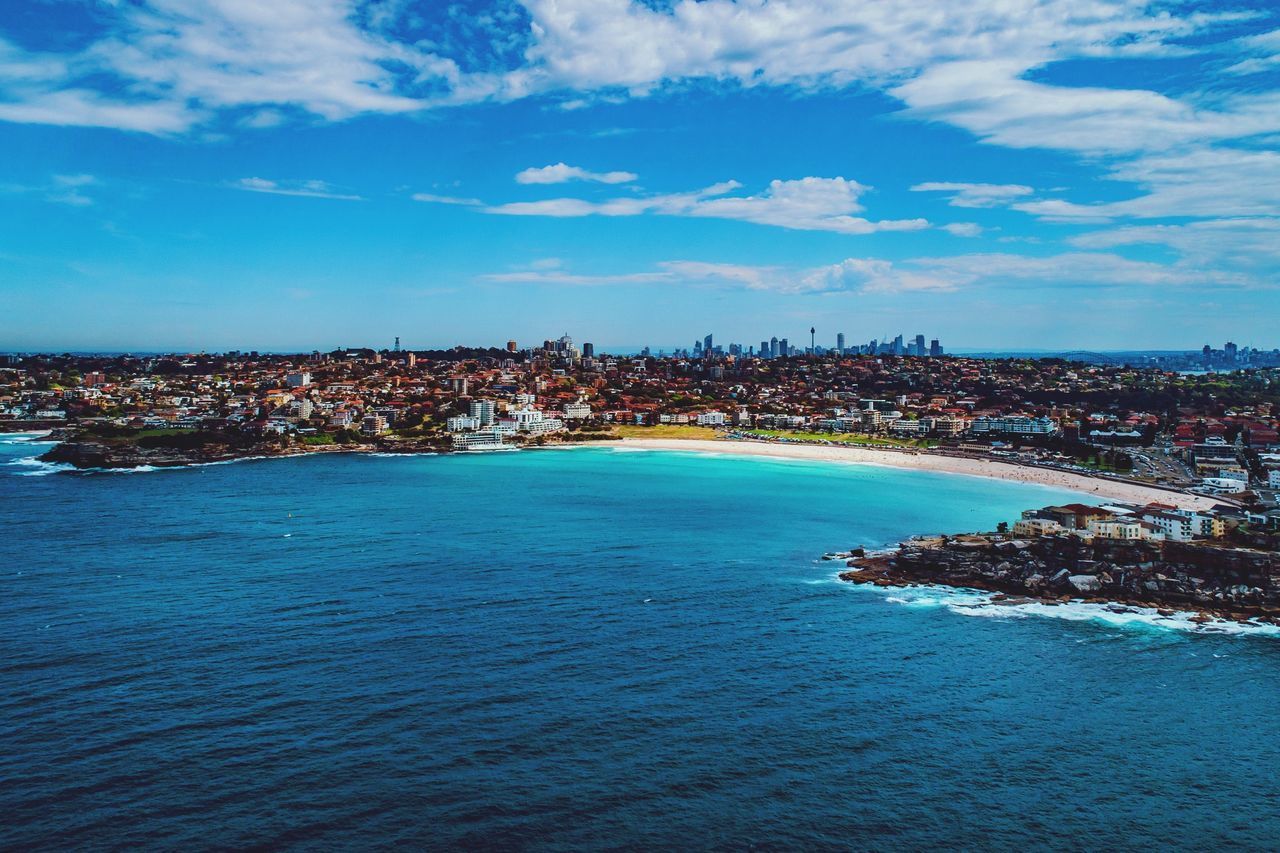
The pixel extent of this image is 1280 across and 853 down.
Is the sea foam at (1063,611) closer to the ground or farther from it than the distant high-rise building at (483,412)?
closer to the ground

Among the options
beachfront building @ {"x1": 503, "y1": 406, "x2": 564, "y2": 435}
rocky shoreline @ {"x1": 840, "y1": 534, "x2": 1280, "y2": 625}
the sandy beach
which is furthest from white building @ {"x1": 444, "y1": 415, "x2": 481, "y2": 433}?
rocky shoreline @ {"x1": 840, "y1": 534, "x2": 1280, "y2": 625}

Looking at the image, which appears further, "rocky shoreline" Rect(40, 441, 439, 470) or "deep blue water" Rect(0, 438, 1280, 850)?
"rocky shoreline" Rect(40, 441, 439, 470)

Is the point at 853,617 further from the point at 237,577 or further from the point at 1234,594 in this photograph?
the point at 237,577

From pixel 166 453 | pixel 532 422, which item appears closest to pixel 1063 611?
pixel 166 453

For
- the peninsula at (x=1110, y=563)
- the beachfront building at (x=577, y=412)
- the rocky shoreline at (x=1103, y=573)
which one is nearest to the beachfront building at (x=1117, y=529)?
the peninsula at (x=1110, y=563)

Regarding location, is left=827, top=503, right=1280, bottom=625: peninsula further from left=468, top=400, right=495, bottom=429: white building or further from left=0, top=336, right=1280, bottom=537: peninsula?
left=468, top=400, right=495, bottom=429: white building

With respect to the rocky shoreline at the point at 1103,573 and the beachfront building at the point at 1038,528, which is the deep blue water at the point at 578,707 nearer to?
the rocky shoreline at the point at 1103,573
